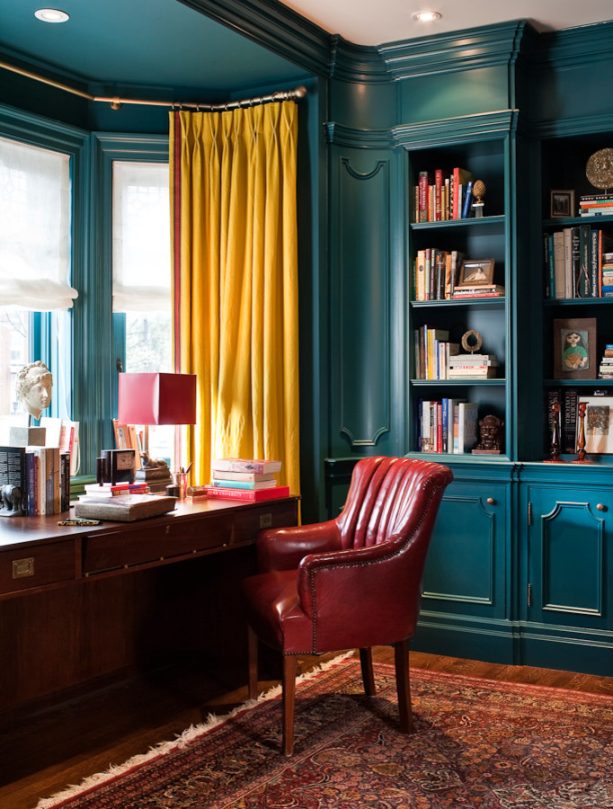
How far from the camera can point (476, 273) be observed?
4.36 m

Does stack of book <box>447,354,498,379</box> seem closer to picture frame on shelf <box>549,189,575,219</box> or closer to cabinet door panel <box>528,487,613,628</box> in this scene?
cabinet door panel <box>528,487,613,628</box>

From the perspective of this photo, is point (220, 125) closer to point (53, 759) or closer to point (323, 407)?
point (323, 407)

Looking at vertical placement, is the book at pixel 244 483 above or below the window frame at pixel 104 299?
below

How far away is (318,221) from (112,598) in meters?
1.92

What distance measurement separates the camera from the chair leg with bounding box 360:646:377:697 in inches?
142

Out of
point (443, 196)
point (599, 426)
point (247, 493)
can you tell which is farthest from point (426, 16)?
point (247, 493)

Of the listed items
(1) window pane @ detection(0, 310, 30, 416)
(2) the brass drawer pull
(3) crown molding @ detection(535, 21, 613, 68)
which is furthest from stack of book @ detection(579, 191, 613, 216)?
(2) the brass drawer pull

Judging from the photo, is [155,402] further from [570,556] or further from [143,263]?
[570,556]

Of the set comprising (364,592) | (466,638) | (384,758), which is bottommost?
(384,758)

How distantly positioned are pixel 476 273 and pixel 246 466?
1468 mm

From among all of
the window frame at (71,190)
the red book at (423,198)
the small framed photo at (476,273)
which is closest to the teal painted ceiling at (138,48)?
the window frame at (71,190)

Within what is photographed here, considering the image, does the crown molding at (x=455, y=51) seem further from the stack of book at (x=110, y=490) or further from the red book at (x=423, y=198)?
the stack of book at (x=110, y=490)

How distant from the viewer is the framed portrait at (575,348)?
14.1 ft

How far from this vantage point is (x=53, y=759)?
10.00 ft
